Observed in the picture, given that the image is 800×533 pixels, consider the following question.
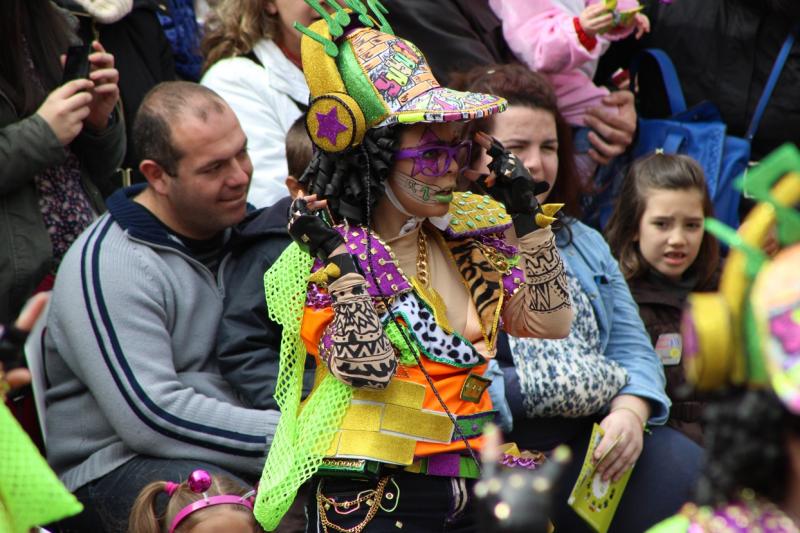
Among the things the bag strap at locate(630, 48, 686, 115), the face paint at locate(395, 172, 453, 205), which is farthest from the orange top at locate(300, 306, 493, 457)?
the bag strap at locate(630, 48, 686, 115)

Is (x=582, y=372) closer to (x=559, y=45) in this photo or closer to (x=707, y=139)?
(x=559, y=45)

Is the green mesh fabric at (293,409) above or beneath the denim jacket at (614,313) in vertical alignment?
above

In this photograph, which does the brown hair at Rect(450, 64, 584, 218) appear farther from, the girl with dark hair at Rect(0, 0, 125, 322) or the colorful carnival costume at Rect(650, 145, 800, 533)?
the colorful carnival costume at Rect(650, 145, 800, 533)

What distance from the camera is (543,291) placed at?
126 inches

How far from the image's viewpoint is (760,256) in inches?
73.2

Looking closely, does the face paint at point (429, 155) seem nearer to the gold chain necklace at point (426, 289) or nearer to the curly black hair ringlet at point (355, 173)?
the curly black hair ringlet at point (355, 173)

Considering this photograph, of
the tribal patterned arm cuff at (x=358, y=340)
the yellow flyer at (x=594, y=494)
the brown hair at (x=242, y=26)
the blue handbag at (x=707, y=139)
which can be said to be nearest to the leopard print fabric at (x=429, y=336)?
the tribal patterned arm cuff at (x=358, y=340)

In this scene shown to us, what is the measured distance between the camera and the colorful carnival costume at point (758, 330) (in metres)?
1.79

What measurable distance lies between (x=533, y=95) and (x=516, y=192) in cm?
132

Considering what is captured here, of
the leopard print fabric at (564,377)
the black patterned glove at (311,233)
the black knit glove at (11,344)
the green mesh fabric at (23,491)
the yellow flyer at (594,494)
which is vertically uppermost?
the black knit glove at (11,344)

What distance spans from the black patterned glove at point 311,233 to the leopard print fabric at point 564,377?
111 centimetres

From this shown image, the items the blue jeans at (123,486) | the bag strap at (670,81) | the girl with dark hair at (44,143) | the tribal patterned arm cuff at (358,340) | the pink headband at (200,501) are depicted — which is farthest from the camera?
the bag strap at (670,81)

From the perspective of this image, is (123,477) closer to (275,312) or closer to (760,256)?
(275,312)

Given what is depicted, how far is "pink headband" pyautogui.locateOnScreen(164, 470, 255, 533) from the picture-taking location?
345 cm
